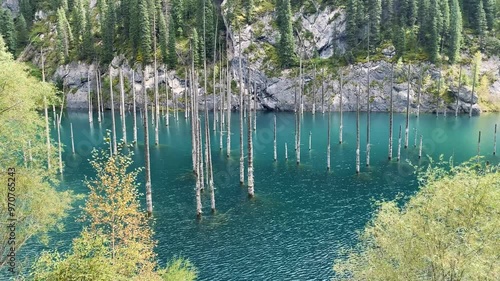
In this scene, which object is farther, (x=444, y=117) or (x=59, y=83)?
(x=59, y=83)

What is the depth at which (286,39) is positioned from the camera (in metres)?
138

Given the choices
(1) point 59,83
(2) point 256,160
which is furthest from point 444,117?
(1) point 59,83

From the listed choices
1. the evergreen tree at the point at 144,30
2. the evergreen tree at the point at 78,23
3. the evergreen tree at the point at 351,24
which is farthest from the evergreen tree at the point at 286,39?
the evergreen tree at the point at 78,23

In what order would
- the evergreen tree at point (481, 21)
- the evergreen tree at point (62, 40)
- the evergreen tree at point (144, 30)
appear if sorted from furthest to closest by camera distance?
the evergreen tree at point (62, 40) → the evergreen tree at point (481, 21) → the evergreen tree at point (144, 30)

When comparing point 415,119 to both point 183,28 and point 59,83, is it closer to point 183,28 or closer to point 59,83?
point 183,28

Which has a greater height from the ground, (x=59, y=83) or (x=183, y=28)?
(x=183, y=28)

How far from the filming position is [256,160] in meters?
74.8

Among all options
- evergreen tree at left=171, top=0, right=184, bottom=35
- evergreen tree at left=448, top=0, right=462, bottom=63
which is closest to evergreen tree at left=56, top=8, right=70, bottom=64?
evergreen tree at left=171, top=0, right=184, bottom=35

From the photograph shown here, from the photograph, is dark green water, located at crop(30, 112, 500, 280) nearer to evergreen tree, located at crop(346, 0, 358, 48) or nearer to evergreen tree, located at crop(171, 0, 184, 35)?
evergreen tree, located at crop(346, 0, 358, 48)

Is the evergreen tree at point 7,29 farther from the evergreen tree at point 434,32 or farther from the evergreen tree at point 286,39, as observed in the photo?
the evergreen tree at point 434,32

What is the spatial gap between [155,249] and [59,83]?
426ft

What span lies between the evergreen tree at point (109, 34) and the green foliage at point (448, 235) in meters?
137

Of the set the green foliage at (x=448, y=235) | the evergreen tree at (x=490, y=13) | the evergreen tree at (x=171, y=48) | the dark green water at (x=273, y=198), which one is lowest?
the dark green water at (x=273, y=198)

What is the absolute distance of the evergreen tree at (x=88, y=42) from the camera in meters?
142
